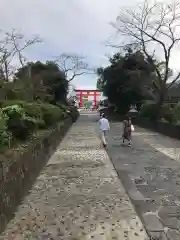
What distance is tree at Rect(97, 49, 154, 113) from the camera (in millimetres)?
45781

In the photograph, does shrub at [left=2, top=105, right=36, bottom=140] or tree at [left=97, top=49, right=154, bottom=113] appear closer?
shrub at [left=2, top=105, right=36, bottom=140]

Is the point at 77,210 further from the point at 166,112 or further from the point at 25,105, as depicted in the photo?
the point at 166,112

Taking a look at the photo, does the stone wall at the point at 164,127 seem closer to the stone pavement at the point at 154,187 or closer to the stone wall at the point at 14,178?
the stone pavement at the point at 154,187

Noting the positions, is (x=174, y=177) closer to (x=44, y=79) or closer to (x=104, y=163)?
(x=104, y=163)

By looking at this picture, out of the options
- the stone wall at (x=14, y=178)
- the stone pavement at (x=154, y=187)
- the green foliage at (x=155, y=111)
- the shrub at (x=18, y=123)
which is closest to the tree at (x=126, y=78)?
the green foliage at (x=155, y=111)

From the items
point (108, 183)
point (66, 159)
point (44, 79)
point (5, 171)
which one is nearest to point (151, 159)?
point (66, 159)

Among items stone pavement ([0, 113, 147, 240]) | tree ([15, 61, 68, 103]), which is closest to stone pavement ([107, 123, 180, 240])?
stone pavement ([0, 113, 147, 240])

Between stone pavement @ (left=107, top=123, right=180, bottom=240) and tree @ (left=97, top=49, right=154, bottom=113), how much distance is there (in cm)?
3025

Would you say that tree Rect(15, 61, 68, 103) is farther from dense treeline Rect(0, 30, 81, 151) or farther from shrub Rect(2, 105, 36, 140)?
shrub Rect(2, 105, 36, 140)

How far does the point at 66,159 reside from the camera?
596 inches

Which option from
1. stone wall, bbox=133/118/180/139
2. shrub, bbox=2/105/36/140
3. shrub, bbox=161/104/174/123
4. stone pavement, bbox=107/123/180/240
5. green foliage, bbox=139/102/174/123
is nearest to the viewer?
stone pavement, bbox=107/123/180/240

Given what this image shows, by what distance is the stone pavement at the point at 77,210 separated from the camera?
5.92 meters

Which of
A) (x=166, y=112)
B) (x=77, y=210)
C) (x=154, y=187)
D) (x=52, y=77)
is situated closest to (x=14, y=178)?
(x=77, y=210)

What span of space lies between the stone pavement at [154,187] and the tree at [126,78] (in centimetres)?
3025
